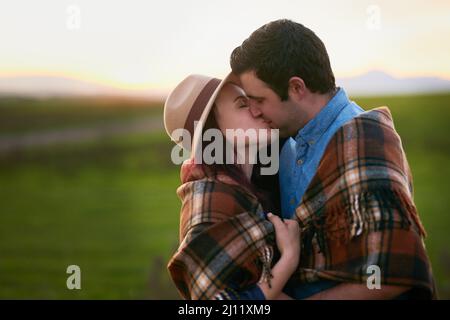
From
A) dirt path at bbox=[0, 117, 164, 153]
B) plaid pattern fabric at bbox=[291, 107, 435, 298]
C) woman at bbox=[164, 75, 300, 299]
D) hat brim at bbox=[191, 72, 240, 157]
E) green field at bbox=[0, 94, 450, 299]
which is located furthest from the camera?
dirt path at bbox=[0, 117, 164, 153]

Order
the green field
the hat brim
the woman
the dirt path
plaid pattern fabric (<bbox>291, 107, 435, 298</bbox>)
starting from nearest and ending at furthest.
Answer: plaid pattern fabric (<bbox>291, 107, 435, 298</bbox>), the woman, the hat brim, the green field, the dirt path

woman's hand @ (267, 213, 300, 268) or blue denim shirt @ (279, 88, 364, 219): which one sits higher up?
blue denim shirt @ (279, 88, 364, 219)

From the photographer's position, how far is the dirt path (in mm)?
10266

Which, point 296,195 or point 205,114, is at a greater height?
point 205,114

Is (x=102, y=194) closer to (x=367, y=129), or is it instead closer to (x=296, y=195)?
(x=296, y=195)

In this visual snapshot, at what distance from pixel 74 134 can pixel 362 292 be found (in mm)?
8699

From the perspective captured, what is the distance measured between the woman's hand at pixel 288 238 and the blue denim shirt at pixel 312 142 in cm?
17

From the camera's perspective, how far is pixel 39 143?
1073 centimetres

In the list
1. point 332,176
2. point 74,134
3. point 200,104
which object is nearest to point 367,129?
point 332,176

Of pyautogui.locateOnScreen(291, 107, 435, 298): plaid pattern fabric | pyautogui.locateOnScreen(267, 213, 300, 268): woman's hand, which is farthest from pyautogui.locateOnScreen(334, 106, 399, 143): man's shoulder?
pyautogui.locateOnScreen(267, 213, 300, 268): woman's hand

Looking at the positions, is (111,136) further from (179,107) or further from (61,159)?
(179,107)

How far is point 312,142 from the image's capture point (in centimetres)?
254

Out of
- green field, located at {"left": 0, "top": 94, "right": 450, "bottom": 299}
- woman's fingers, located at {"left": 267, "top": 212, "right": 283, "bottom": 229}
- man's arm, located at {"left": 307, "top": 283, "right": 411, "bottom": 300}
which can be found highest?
green field, located at {"left": 0, "top": 94, "right": 450, "bottom": 299}

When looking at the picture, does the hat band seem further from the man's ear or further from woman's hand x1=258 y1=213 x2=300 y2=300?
woman's hand x1=258 y1=213 x2=300 y2=300
